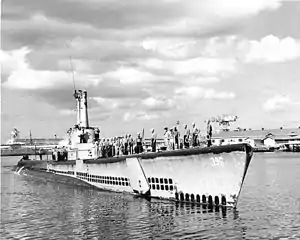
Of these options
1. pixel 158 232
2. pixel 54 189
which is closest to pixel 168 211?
pixel 158 232

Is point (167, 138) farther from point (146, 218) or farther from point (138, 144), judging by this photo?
point (146, 218)

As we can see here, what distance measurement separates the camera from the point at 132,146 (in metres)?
33.4

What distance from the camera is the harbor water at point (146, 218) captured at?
18406 mm

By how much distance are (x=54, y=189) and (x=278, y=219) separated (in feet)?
75.0

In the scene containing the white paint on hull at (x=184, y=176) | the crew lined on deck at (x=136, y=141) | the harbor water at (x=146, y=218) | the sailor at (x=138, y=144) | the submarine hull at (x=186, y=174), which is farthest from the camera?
the sailor at (x=138, y=144)

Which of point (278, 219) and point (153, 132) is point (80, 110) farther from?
point (278, 219)

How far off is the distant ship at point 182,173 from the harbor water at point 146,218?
2.45 feet

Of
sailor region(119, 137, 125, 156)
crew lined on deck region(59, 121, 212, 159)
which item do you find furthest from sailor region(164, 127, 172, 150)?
sailor region(119, 137, 125, 156)

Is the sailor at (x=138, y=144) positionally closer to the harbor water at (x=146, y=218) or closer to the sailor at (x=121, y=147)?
the sailor at (x=121, y=147)

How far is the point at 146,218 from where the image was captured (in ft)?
70.9

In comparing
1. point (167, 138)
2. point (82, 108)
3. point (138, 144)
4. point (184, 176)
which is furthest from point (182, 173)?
point (82, 108)

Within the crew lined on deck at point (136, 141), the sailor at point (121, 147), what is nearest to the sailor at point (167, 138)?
the crew lined on deck at point (136, 141)

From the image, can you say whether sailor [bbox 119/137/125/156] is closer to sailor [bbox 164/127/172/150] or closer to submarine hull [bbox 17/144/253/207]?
submarine hull [bbox 17/144/253/207]

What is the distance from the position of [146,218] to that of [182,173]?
3934 mm
